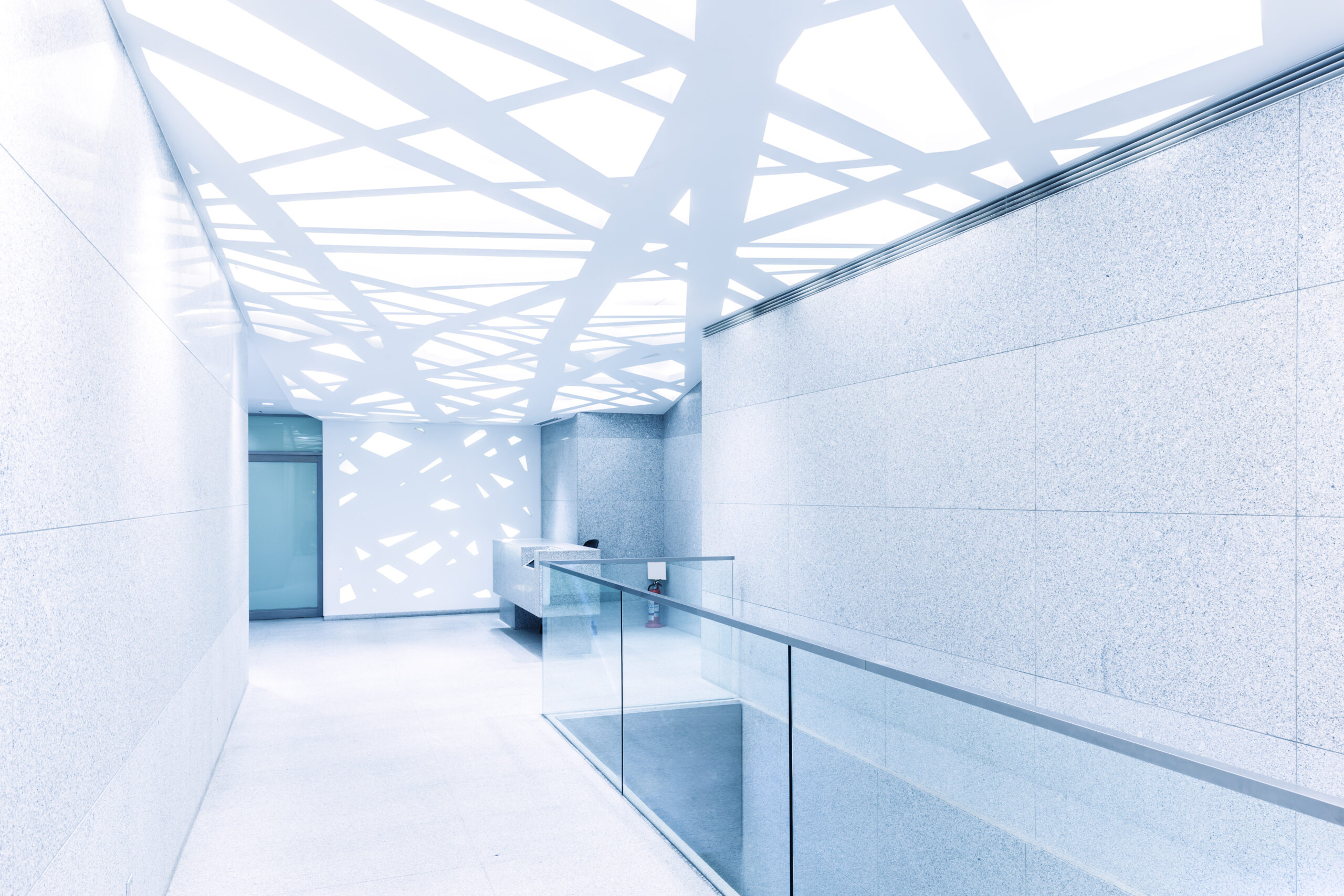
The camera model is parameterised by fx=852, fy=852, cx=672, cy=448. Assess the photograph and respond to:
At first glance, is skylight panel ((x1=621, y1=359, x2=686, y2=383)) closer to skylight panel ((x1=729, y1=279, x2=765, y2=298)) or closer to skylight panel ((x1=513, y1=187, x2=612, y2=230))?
skylight panel ((x1=729, y1=279, x2=765, y2=298))

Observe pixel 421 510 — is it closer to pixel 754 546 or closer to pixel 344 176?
pixel 754 546

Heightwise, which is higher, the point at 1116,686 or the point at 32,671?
the point at 32,671

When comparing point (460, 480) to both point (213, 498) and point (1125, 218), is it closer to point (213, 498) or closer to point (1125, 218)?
point (213, 498)

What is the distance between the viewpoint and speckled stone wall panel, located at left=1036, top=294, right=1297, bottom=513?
123 inches

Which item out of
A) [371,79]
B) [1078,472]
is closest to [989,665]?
[1078,472]

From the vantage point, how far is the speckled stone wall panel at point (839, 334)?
551cm

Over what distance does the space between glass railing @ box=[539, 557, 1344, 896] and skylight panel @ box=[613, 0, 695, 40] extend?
2.19 metres

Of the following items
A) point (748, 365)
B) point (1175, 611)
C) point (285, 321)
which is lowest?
point (1175, 611)

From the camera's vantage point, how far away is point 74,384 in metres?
2.20

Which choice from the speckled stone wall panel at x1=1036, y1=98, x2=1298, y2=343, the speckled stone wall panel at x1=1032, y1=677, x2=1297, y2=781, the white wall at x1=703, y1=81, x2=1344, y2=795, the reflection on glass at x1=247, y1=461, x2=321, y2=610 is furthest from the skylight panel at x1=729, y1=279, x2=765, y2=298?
the reflection on glass at x1=247, y1=461, x2=321, y2=610

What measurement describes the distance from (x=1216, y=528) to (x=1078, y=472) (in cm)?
70

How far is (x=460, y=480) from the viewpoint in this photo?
1379cm

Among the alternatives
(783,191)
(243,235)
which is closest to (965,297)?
(783,191)

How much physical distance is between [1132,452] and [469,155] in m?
3.31
